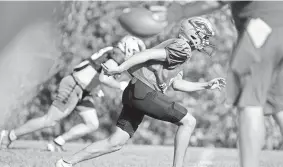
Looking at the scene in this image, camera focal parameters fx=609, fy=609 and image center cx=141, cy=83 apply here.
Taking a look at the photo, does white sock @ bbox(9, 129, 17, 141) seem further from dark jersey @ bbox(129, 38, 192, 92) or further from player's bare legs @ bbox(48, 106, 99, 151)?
dark jersey @ bbox(129, 38, 192, 92)

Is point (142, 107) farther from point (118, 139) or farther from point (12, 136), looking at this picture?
point (12, 136)

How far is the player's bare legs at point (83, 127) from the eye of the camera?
6.02m

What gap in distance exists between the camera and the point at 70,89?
19.3 feet

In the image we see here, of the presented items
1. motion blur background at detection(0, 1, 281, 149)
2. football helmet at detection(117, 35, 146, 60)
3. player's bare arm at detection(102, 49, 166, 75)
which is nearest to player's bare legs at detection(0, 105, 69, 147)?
football helmet at detection(117, 35, 146, 60)

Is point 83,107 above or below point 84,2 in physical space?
below

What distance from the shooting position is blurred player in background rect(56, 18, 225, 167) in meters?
3.73

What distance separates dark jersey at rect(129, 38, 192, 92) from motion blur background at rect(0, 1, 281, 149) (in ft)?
9.64

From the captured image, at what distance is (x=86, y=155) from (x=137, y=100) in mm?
464

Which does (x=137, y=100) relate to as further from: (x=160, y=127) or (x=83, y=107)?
(x=160, y=127)

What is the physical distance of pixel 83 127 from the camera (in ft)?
20.0

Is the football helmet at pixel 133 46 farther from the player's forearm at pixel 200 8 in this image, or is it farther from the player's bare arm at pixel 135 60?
the player's forearm at pixel 200 8

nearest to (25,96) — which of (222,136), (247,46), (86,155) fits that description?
(222,136)

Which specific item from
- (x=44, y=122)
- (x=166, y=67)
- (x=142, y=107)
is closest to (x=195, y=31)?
(x=166, y=67)

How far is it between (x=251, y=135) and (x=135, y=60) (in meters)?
0.87
